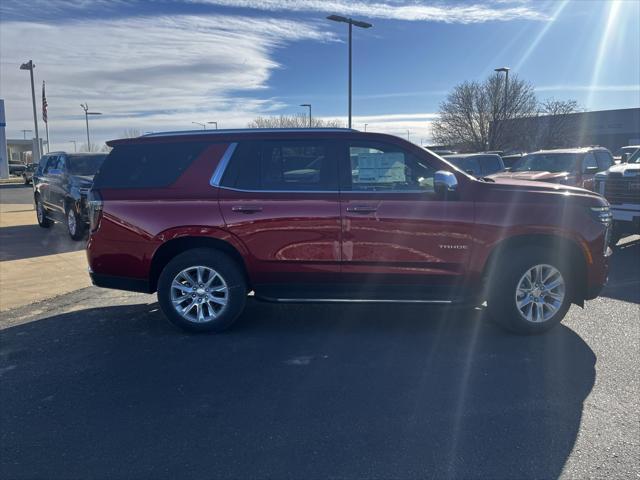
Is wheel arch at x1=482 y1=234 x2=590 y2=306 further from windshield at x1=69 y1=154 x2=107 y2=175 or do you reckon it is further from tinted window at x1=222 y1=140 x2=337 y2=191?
windshield at x1=69 y1=154 x2=107 y2=175

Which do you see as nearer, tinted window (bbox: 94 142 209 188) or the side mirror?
the side mirror

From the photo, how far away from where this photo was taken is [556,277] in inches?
214

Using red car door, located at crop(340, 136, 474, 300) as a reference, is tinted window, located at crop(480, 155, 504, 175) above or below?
above

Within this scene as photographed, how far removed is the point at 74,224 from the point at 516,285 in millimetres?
9492

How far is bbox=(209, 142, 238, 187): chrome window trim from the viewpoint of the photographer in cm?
551

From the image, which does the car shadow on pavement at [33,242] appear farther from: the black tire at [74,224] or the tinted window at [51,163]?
the tinted window at [51,163]

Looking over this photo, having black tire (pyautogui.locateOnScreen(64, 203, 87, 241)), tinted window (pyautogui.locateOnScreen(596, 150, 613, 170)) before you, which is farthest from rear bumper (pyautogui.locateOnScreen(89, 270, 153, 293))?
tinted window (pyautogui.locateOnScreen(596, 150, 613, 170))

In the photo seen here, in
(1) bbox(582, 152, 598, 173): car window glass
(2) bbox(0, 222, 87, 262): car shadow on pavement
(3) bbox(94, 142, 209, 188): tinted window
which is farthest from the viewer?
(1) bbox(582, 152, 598, 173): car window glass

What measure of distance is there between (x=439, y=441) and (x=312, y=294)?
2.31 m

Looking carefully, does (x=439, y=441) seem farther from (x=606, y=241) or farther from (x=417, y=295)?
(x=606, y=241)

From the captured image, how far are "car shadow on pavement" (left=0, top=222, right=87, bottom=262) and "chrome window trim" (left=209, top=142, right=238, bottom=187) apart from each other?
627 cm

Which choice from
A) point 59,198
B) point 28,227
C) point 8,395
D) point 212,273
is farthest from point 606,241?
point 28,227

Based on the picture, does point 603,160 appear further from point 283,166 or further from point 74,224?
point 74,224

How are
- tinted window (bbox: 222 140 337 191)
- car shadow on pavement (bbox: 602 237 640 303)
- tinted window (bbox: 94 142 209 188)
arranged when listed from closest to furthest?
tinted window (bbox: 222 140 337 191) → tinted window (bbox: 94 142 209 188) → car shadow on pavement (bbox: 602 237 640 303)
